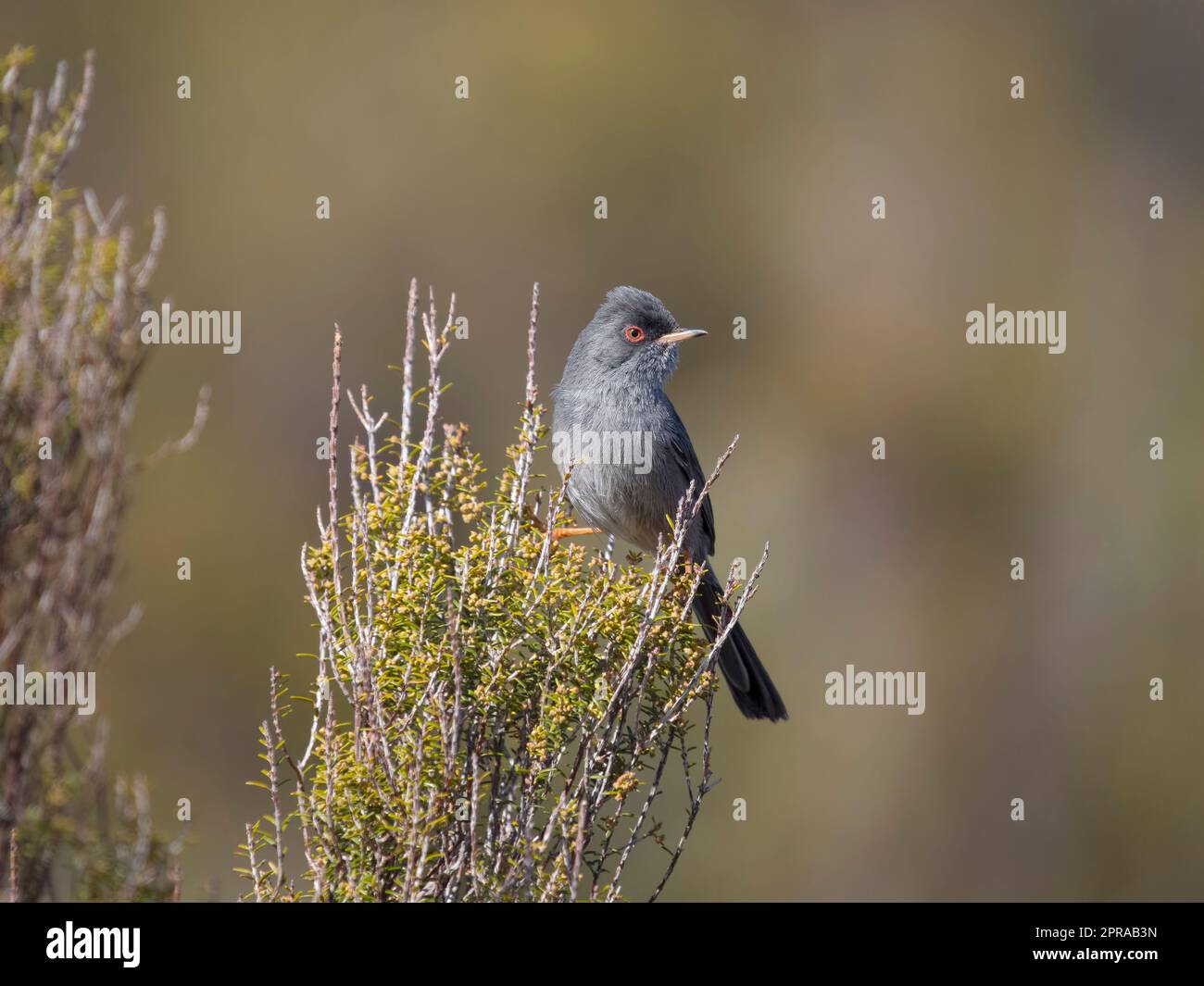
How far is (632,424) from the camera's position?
260 inches

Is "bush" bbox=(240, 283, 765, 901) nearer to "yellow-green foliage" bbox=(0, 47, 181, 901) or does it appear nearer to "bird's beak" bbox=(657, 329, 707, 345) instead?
"yellow-green foliage" bbox=(0, 47, 181, 901)

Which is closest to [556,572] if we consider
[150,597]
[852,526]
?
[150,597]

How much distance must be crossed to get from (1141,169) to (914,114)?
155 inches

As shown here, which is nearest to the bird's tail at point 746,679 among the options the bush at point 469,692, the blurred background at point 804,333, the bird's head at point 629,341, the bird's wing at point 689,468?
the bird's wing at point 689,468

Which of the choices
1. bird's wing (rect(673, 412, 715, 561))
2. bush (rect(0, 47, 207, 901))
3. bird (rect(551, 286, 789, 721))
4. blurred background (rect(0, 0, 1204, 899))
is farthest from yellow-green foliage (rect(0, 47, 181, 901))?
blurred background (rect(0, 0, 1204, 899))

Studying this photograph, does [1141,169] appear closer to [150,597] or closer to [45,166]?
[150,597]

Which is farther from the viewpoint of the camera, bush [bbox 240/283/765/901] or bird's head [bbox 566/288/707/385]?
bird's head [bbox 566/288/707/385]

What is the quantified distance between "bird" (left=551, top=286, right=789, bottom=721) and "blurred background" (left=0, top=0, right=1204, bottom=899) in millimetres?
9959

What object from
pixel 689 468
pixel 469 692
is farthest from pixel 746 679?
pixel 469 692

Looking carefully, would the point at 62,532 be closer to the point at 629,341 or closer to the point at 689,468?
the point at 629,341

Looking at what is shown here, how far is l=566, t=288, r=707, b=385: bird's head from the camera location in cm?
663

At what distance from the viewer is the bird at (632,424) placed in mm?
6484

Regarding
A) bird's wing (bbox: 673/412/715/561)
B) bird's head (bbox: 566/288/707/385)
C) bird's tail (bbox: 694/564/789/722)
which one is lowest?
bird's tail (bbox: 694/564/789/722)

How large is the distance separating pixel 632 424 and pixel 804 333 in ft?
48.0
